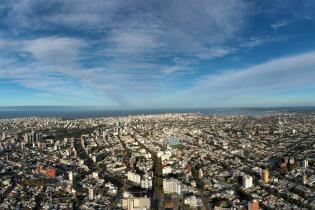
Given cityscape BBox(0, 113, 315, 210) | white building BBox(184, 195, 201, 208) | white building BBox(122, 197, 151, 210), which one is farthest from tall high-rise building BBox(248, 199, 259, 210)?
white building BBox(122, 197, 151, 210)

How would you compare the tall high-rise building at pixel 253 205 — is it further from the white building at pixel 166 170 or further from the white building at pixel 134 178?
the white building at pixel 166 170

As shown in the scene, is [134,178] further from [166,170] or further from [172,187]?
[172,187]

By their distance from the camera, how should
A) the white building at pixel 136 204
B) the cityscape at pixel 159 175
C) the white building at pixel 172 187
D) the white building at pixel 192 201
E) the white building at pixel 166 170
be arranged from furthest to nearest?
1. the white building at pixel 166 170
2. the white building at pixel 172 187
3. the cityscape at pixel 159 175
4. the white building at pixel 192 201
5. the white building at pixel 136 204

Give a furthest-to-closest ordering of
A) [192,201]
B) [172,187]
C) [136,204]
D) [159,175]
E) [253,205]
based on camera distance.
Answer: [159,175] < [172,187] < [192,201] < [136,204] < [253,205]

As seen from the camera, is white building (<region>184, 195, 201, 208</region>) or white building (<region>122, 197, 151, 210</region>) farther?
white building (<region>184, 195, 201, 208</region>)

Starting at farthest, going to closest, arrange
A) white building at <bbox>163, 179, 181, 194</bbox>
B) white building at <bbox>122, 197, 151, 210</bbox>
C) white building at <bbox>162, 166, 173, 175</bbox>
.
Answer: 1. white building at <bbox>162, 166, 173, 175</bbox>
2. white building at <bbox>163, 179, 181, 194</bbox>
3. white building at <bbox>122, 197, 151, 210</bbox>

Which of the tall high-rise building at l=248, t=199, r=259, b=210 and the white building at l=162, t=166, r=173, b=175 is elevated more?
the white building at l=162, t=166, r=173, b=175

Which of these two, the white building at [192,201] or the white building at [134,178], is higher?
the white building at [134,178]

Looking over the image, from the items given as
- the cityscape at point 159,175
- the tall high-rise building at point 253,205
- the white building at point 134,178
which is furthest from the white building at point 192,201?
the white building at point 134,178

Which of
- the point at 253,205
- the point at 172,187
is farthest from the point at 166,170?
the point at 253,205

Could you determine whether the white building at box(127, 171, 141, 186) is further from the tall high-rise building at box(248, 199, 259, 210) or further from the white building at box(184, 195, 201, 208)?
the tall high-rise building at box(248, 199, 259, 210)

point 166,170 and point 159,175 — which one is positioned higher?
point 166,170
